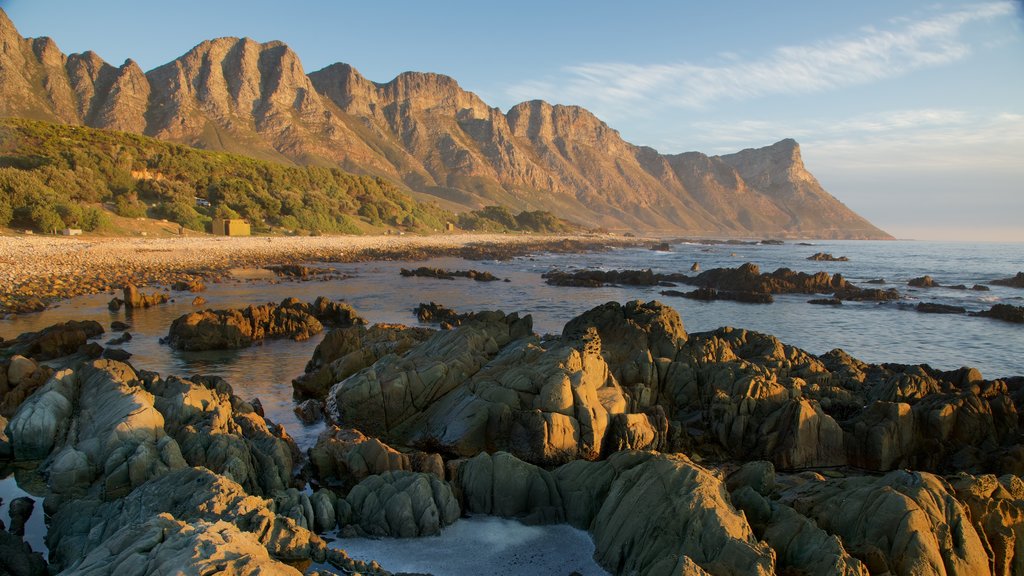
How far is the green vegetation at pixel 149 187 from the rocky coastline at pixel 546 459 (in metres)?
38.8

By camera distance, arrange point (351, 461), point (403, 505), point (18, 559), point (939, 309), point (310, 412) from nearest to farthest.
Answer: point (18, 559) < point (403, 505) < point (351, 461) < point (310, 412) < point (939, 309)

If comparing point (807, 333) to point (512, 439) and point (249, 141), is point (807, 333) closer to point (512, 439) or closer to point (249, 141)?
point (512, 439)

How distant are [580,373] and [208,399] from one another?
7.43 metres

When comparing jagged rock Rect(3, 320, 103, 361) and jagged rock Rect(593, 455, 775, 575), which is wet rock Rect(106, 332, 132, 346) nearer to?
jagged rock Rect(3, 320, 103, 361)

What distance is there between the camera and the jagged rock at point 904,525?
7.08 m

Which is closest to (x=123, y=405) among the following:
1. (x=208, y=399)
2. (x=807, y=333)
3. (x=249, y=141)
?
(x=208, y=399)

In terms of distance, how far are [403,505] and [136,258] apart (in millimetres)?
39187

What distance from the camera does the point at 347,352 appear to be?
18.2 m

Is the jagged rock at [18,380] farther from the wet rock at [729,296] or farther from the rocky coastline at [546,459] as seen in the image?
the wet rock at [729,296]

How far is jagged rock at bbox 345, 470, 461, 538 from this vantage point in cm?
880

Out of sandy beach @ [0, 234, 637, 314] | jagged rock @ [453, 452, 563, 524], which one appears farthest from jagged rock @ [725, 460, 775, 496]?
sandy beach @ [0, 234, 637, 314]

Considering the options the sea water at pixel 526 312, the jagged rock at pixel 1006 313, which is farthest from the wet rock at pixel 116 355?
the jagged rock at pixel 1006 313

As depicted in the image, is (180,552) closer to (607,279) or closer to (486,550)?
(486,550)

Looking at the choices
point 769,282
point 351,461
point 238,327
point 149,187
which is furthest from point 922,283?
point 149,187
